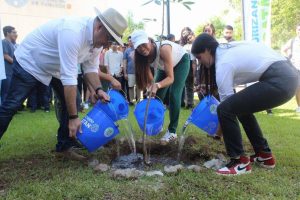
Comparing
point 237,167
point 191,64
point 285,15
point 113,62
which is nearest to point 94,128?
point 237,167

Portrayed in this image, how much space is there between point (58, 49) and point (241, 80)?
162cm

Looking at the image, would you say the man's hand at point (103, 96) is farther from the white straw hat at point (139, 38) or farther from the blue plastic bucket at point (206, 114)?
the blue plastic bucket at point (206, 114)

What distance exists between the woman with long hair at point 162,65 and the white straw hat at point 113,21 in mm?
701

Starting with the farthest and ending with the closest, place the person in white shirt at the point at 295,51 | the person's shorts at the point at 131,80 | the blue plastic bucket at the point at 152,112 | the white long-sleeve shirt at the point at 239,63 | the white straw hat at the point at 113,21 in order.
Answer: the person's shorts at the point at 131,80 < the person in white shirt at the point at 295,51 < the blue plastic bucket at the point at 152,112 < the white long-sleeve shirt at the point at 239,63 < the white straw hat at the point at 113,21

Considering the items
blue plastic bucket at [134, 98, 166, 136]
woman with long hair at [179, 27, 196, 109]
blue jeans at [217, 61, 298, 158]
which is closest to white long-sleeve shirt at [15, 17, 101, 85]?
blue plastic bucket at [134, 98, 166, 136]

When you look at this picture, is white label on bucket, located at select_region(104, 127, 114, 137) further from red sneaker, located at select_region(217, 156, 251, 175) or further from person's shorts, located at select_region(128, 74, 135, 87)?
person's shorts, located at select_region(128, 74, 135, 87)

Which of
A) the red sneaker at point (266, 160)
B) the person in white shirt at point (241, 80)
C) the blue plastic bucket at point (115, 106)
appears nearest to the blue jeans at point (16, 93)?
the blue plastic bucket at point (115, 106)

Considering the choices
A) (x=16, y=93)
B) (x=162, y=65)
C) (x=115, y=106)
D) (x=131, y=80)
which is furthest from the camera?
(x=131, y=80)

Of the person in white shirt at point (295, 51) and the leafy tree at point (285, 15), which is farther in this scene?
the leafy tree at point (285, 15)

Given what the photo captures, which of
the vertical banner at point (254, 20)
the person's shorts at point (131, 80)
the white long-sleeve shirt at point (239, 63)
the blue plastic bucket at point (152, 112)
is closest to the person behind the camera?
the white long-sleeve shirt at point (239, 63)

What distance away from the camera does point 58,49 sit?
3.07 metres

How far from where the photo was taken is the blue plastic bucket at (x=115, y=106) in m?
3.46

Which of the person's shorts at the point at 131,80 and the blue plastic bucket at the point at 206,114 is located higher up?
the blue plastic bucket at the point at 206,114

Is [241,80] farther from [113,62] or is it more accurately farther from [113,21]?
[113,62]
